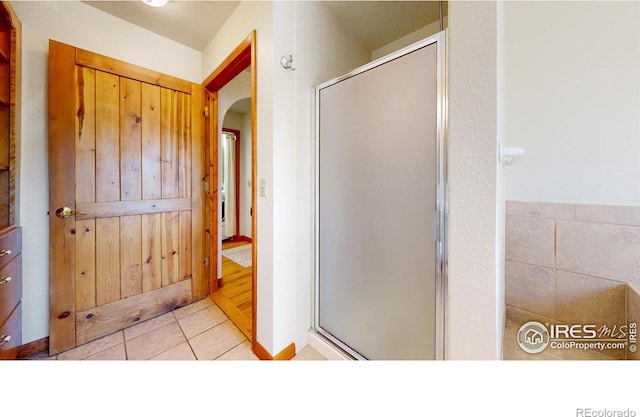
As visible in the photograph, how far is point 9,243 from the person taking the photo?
1029mm

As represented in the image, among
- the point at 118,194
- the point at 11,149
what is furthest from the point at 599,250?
the point at 11,149

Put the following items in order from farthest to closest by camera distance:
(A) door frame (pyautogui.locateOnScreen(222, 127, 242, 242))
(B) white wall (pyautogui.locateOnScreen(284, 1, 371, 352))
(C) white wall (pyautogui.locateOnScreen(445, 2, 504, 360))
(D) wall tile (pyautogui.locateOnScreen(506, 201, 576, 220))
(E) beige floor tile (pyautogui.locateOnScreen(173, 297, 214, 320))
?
(A) door frame (pyautogui.locateOnScreen(222, 127, 242, 242))
(E) beige floor tile (pyautogui.locateOnScreen(173, 297, 214, 320))
(B) white wall (pyautogui.locateOnScreen(284, 1, 371, 352))
(D) wall tile (pyautogui.locateOnScreen(506, 201, 576, 220))
(C) white wall (pyautogui.locateOnScreen(445, 2, 504, 360))

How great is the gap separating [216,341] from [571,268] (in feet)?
6.91

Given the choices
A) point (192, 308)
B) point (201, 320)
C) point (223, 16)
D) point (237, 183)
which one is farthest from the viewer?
point (237, 183)

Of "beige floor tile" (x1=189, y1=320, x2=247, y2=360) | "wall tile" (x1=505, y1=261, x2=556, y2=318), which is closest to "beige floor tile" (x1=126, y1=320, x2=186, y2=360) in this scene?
"beige floor tile" (x1=189, y1=320, x2=247, y2=360)

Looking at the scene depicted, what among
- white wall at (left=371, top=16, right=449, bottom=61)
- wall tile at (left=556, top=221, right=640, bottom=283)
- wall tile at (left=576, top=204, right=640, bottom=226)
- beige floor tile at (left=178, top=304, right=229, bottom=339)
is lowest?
beige floor tile at (left=178, top=304, right=229, bottom=339)

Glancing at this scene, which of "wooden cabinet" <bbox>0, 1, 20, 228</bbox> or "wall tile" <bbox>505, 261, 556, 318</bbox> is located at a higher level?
"wooden cabinet" <bbox>0, 1, 20, 228</bbox>

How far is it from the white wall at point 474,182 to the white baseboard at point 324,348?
0.74m

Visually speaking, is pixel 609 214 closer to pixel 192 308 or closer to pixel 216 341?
pixel 216 341

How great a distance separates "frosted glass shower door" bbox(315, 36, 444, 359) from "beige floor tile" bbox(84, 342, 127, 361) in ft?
3.95

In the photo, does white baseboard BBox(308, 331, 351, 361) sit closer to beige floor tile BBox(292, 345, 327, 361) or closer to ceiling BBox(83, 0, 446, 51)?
beige floor tile BBox(292, 345, 327, 361)

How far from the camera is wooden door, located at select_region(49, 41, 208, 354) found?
4.23 ft

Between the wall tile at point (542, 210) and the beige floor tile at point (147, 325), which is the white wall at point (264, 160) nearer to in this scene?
the beige floor tile at point (147, 325)
